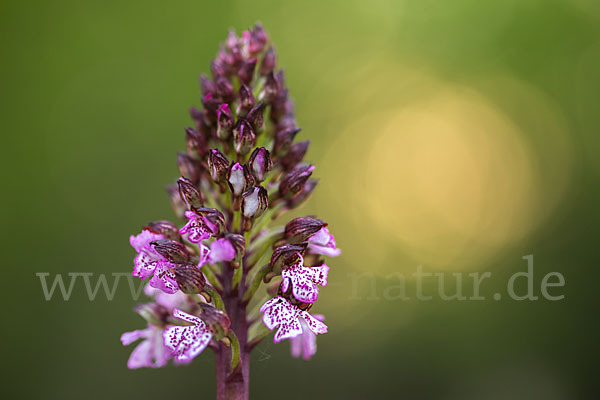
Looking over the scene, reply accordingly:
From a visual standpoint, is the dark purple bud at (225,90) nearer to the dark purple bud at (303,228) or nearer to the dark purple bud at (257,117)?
the dark purple bud at (257,117)

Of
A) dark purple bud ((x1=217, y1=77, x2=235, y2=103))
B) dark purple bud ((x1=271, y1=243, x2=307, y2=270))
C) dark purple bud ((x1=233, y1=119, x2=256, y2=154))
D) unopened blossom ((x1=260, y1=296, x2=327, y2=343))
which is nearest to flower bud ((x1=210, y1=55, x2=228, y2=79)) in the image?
dark purple bud ((x1=217, y1=77, x2=235, y2=103))

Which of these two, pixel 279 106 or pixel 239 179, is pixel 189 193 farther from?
pixel 279 106

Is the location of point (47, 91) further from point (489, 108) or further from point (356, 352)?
point (489, 108)

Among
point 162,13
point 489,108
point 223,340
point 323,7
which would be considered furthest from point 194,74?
point 223,340

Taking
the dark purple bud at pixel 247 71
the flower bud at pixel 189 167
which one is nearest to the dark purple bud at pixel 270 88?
the dark purple bud at pixel 247 71

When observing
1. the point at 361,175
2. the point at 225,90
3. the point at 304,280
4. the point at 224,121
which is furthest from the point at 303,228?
the point at 361,175

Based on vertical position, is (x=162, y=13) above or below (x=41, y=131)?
above

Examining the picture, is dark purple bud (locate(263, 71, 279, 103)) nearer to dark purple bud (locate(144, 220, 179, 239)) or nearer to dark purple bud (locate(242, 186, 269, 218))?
dark purple bud (locate(242, 186, 269, 218))
